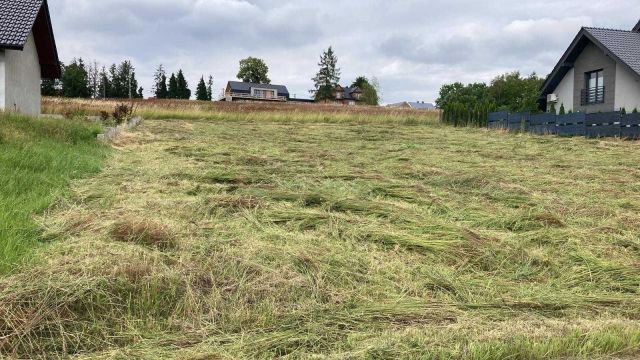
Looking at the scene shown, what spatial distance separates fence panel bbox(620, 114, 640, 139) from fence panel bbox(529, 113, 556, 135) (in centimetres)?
308

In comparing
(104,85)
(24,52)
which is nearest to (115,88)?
(104,85)

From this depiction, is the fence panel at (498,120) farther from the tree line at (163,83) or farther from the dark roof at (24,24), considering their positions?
the tree line at (163,83)

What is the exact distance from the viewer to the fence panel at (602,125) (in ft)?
56.3

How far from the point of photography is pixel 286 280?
2721 mm

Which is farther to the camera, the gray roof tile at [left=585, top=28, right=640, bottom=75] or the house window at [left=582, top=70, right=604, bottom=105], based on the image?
the house window at [left=582, top=70, right=604, bottom=105]

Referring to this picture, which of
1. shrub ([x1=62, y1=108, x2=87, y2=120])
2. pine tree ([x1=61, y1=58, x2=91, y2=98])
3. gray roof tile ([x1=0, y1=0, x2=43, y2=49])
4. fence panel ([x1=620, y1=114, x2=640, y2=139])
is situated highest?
pine tree ([x1=61, y1=58, x2=91, y2=98])

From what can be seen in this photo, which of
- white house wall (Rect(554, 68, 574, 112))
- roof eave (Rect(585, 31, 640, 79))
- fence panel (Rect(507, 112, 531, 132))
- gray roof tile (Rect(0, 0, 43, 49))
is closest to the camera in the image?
gray roof tile (Rect(0, 0, 43, 49))

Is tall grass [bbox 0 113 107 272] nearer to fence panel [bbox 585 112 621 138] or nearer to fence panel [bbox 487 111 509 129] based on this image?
fence panel [bbox 585 112 621 138]

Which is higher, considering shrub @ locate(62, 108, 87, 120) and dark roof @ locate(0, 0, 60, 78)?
dark roof @ locate(0, 0, 60, 78)

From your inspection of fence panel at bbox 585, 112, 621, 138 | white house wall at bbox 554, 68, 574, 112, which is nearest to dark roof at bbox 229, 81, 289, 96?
white house wall at bbox 554, 68, 574, 112

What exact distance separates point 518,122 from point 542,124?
1.62 m

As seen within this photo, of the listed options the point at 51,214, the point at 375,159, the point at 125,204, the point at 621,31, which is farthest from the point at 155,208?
the point at 621,31

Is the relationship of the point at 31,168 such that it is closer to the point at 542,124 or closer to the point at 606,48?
the point at 542,124

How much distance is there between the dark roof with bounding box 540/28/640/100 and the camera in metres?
20.0
